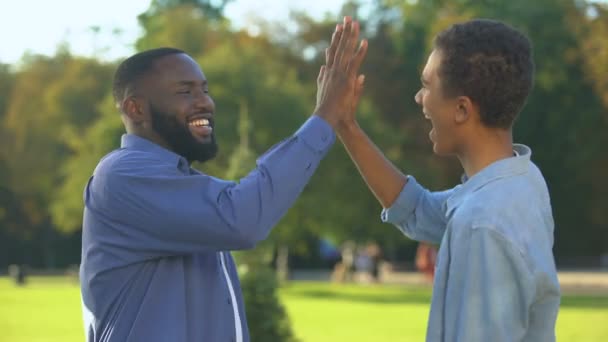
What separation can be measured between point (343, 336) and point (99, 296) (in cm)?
1654

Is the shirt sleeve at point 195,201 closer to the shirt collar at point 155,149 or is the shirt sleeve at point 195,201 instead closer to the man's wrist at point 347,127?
the shirt collar at point 155,149

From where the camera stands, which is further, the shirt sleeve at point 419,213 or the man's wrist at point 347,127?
the man's wrist at point 347,127

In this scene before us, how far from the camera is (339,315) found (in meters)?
25.2

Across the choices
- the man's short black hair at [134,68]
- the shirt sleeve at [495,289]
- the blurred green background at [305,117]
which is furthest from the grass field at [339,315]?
the shirt sleeve at [495,289]

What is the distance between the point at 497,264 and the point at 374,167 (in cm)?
106

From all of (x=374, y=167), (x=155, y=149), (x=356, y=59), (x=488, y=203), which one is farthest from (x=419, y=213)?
(x=155, y=149)

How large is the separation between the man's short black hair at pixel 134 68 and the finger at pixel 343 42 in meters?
0.61

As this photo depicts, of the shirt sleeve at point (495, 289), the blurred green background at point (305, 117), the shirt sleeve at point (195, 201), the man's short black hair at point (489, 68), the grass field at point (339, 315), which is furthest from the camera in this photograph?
the blurred green background at point (305, 117)

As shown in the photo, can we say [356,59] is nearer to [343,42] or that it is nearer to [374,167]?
[343,42]

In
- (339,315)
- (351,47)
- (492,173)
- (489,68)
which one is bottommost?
(339,315)

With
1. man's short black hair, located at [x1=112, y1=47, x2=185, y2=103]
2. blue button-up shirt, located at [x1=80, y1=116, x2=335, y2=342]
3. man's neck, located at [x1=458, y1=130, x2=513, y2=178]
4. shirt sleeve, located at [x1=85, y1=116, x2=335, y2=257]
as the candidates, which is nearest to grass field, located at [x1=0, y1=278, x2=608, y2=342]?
man's short black hair, located at [x1=112, y1=47, x2=185, y2=103]

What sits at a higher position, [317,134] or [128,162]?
[317,134]

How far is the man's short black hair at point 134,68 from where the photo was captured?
3.83 meters

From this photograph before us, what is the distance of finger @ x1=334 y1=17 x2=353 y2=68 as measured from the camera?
12.0 ft
